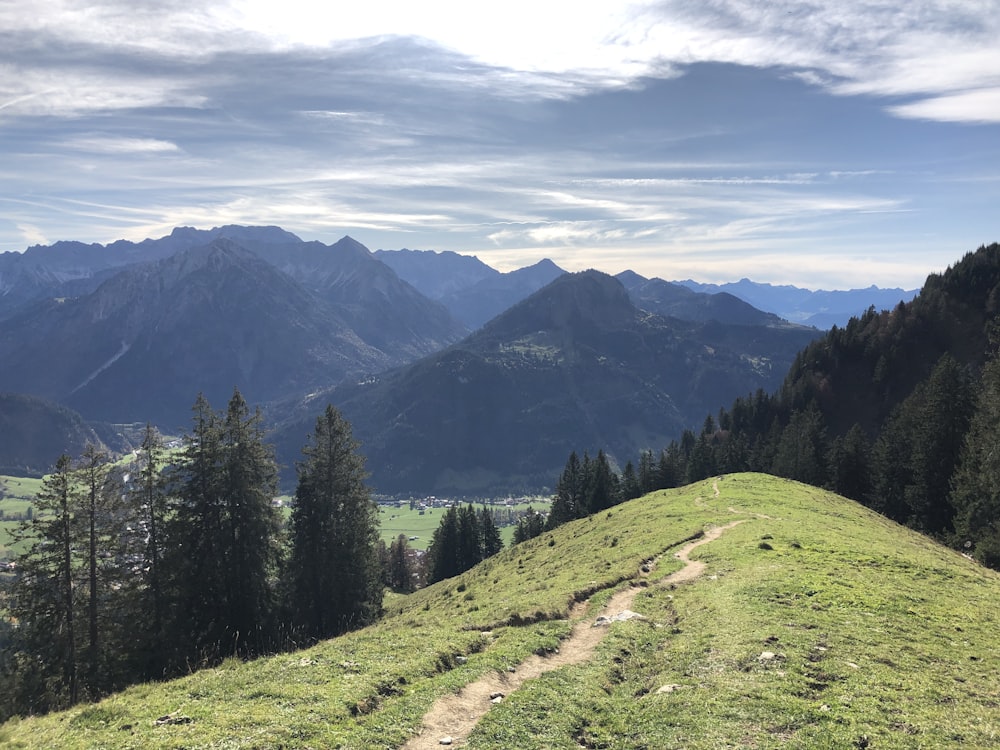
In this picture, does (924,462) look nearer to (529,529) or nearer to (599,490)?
(599,490)

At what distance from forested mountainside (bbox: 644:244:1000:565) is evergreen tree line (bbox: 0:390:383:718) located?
5565 centimetres

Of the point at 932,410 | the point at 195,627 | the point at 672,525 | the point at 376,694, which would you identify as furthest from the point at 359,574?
the point at 932,410

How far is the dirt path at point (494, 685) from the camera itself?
45.3 ft

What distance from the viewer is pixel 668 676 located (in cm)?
1730

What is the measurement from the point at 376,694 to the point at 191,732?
465cm

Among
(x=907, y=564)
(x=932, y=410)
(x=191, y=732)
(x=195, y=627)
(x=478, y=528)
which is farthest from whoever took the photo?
(x=478, y=528)

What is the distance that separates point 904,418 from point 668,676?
3350 inches

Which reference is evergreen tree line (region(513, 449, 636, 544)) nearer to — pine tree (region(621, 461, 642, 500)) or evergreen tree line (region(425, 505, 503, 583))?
pine tree (region(621, 461, 642, 500))

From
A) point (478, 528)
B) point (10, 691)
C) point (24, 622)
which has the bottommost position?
point (478, 528)

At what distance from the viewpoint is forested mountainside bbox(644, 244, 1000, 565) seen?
2143 inches

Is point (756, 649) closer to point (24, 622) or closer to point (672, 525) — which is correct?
point (672, 525)

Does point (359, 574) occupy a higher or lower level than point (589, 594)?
lower

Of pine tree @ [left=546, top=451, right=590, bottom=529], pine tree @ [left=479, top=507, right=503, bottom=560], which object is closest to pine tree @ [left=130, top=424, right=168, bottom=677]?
pine tree @ [left=546, top=451, right=590, bottom=529]

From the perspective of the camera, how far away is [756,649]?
59.4ft
